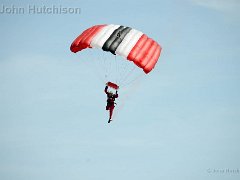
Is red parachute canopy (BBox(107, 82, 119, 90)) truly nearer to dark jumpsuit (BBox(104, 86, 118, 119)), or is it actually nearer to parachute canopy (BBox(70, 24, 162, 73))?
dark jumpsuit (BBox(104, 86, 118, 119))

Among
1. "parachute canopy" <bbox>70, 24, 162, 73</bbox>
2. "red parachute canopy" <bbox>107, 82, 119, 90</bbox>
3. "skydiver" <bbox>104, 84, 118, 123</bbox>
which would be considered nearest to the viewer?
"parachute canopy" <bbox>70, 24, 162, 73</bbox>

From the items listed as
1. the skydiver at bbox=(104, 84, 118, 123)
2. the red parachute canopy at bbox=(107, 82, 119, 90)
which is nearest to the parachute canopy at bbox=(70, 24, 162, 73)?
the red parachute canopy at bbox=(107, 82, 119, 90)

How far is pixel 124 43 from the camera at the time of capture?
169 ft

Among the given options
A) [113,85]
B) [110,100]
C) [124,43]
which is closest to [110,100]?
[110,100]

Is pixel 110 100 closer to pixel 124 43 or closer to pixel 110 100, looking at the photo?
pixel 110 100

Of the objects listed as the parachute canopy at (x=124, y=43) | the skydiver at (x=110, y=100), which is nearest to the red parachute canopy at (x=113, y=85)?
the skydiver at (x=110, y=100)

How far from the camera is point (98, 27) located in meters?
53.5

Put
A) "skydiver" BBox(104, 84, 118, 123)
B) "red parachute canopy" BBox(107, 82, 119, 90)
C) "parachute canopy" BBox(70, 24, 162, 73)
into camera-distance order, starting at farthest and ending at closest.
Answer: "skydiver" BBox(104, 84, 118, 123) < "red parachute canopy" BBox(107, 82, 119, 90) < "parachute canopy" BBox(70, 24, 162, 73)

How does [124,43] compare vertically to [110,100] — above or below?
above

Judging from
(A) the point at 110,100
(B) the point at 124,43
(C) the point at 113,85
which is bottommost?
(A) the point at 110,100

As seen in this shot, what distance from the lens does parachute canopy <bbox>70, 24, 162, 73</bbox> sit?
166 ft

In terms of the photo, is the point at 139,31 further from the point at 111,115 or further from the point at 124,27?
the point at 111,115

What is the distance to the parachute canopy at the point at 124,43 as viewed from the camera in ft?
166

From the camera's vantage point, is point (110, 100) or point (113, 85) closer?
point (113, 85)
